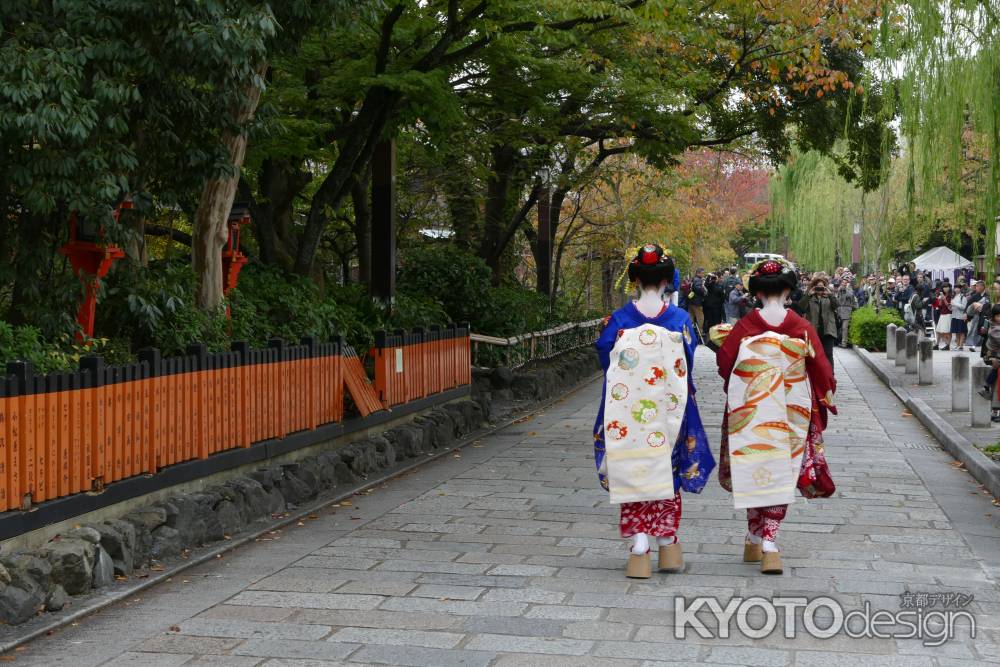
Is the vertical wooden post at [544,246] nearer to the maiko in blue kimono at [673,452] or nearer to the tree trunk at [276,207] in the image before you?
the tree trunk at [276,207]

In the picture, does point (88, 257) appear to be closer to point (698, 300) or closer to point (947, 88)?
point (947, 88)

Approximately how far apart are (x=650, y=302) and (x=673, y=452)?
0.92 metres

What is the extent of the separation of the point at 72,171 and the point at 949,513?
6.92 m

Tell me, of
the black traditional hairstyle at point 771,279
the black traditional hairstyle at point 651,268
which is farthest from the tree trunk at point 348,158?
the black traditional hairstyle at point 771,279

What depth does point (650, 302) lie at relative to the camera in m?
7.20

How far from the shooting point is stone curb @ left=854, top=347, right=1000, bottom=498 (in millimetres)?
10406

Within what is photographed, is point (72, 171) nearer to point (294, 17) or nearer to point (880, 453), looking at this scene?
point (294, 17)

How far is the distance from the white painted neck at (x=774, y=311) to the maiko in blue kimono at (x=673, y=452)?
474 millimetres

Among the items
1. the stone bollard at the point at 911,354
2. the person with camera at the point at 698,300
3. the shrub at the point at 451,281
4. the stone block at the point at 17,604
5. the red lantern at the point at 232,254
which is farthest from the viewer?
the person with camera at the point at 698,300

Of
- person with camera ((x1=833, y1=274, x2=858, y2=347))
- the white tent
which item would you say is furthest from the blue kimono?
the white tent

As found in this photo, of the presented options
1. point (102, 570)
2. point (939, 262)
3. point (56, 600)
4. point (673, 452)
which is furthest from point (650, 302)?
point (939, 262)

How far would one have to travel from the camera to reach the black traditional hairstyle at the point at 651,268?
715cm

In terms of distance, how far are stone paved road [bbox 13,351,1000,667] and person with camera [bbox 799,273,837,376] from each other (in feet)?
20.7

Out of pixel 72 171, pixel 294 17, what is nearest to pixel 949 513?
pixel 294 17
